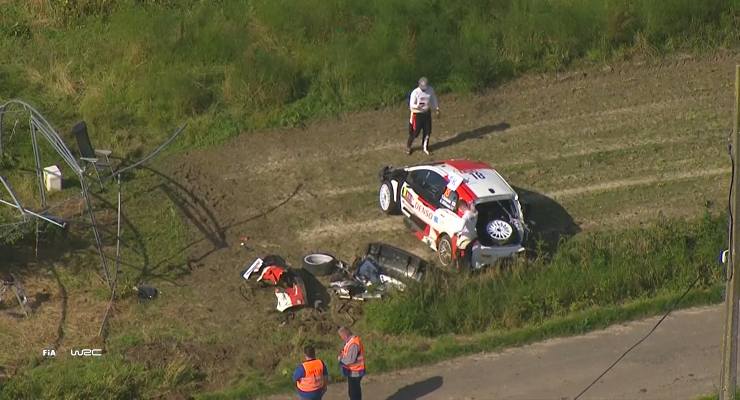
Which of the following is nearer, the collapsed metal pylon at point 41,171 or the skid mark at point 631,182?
the collapsed metal pylon at point 41,171

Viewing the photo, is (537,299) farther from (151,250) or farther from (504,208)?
(151,250)

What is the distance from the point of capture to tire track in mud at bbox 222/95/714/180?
26562mm

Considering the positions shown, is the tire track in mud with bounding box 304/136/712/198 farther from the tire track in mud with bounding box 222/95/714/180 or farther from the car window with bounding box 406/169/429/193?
the car window with bounding box 406/169/429/193

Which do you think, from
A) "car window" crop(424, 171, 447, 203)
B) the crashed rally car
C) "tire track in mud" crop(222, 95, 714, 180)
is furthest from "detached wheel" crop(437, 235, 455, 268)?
"tire track in mud" crop(222, 95, 714, 180)

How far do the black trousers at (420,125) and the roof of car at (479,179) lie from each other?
87.9 inches

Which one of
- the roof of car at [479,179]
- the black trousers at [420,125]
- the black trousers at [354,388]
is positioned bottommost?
the black trousers at [354,388]

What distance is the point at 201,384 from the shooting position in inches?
794

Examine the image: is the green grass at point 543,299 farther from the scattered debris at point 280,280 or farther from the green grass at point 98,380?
the scattered debris at point 280,280

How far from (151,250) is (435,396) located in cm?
670

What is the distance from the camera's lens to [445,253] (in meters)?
23.3

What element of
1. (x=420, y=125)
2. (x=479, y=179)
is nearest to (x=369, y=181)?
(x=420, y=125)

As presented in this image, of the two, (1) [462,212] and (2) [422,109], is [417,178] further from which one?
(2) [422,109]

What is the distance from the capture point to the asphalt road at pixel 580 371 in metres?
20.3

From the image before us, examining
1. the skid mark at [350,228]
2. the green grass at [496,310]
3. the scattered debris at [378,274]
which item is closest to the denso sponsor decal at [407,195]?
the skid mark at [350,228]
